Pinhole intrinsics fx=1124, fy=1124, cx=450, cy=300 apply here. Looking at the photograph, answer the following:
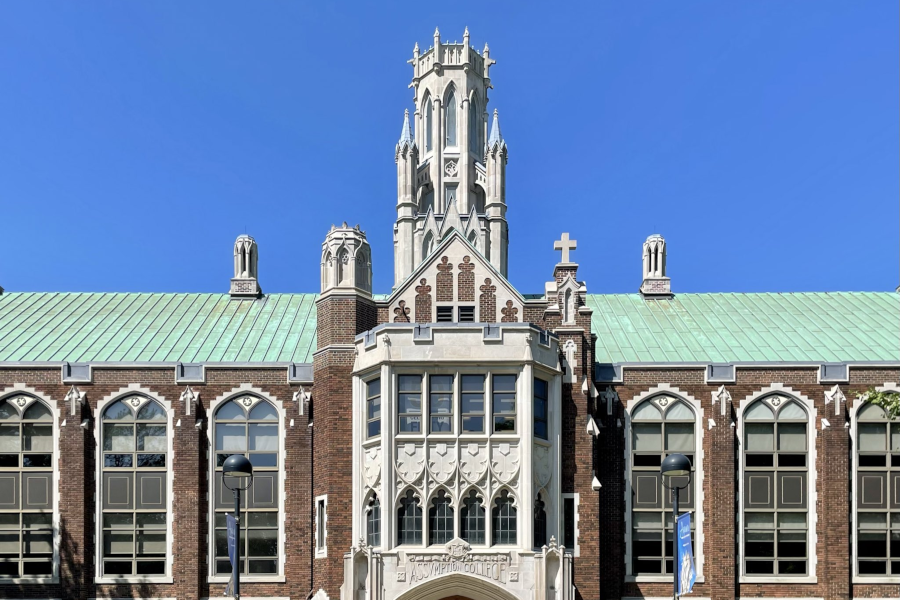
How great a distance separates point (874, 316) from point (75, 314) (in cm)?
3005

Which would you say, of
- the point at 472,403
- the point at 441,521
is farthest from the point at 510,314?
the point at 441,521

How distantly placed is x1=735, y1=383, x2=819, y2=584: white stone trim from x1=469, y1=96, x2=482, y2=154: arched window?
3473cm

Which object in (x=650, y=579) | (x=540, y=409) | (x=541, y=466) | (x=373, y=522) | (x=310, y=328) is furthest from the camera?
(x=310, y=328)

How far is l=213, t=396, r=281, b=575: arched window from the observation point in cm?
3581

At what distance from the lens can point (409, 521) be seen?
3278 cm

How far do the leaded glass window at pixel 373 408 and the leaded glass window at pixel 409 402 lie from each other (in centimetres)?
82

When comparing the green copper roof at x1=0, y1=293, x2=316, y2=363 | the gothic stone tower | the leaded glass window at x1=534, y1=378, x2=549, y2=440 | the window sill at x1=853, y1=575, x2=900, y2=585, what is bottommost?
the window sill at x1=853, y1=575, x2=900, y2=585

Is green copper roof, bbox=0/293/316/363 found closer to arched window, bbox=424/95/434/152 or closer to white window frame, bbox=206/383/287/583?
white window frame, bbox=206/383/287/583

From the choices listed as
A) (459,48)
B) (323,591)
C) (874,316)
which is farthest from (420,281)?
(459,48)

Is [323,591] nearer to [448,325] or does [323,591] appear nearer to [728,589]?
[448,325]

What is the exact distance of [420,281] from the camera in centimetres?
3650

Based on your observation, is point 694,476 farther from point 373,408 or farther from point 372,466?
point 373,408

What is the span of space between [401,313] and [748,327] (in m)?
13.3

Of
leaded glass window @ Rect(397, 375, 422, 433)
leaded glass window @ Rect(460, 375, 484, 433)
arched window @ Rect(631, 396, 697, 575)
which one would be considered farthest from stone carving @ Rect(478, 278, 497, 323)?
arched window @ Rect(631, 396, 697, 575)
